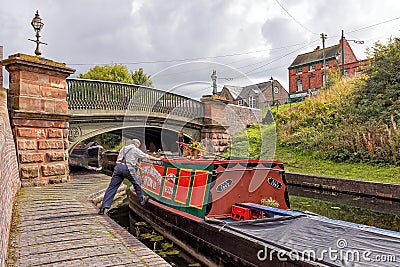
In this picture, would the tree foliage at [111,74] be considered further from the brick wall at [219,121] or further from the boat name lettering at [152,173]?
the boat name lettering at [152,173]

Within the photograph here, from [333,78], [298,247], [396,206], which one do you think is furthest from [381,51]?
[298,247]

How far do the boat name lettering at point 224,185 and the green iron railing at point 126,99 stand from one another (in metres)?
7.65

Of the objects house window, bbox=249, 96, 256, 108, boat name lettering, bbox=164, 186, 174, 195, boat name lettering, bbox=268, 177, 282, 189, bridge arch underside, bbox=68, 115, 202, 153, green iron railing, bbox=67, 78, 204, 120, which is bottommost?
boat name lettering, bbox=164, 186, 174, 195

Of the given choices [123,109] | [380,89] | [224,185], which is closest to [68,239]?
[224,185]

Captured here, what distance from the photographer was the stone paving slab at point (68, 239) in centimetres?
411

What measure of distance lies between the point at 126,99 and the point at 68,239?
9.21m

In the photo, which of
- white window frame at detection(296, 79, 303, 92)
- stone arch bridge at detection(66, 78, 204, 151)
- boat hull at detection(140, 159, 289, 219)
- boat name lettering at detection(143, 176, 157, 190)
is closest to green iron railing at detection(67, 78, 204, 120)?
stone arch bridge at detection(66, 78, 204, 151)

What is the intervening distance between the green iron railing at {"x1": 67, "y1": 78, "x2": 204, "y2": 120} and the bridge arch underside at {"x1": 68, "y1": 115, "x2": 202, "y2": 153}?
0.36 m

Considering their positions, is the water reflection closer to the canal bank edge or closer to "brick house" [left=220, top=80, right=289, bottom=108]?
the canal bank edge

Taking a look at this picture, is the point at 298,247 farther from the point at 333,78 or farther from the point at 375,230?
the point at 333,78

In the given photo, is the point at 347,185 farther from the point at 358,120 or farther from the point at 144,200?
the point at 144,200

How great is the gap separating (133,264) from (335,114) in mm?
15529

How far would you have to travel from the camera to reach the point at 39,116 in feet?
31.8

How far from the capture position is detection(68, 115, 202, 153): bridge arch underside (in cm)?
1202
